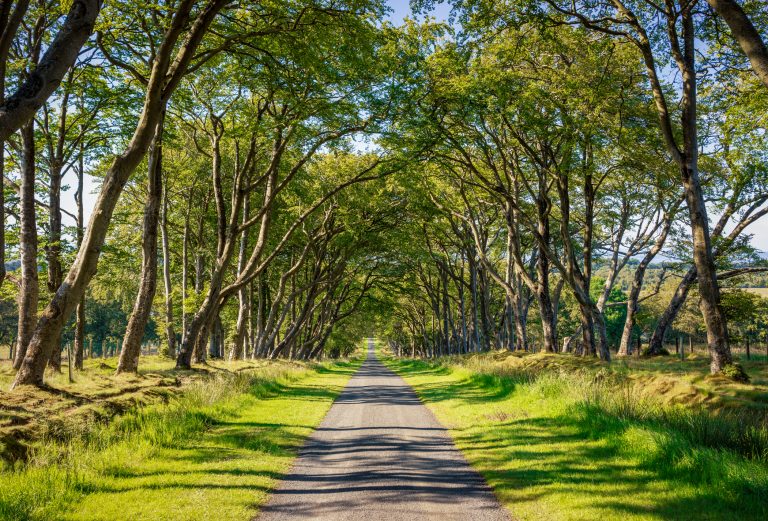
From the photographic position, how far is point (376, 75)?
16234mm

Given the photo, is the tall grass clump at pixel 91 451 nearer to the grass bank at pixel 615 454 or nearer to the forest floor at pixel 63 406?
the forest floor at pixel 63 406

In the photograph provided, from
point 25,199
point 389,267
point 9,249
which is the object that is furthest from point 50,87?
point 389,267

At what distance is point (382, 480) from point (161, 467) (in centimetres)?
318

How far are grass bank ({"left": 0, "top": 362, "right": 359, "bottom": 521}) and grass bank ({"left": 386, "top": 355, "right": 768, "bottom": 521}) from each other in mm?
3394

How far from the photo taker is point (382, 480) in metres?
6.76

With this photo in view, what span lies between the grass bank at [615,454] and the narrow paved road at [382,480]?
0.40 m

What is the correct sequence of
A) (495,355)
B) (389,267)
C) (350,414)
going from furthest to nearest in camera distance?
(389,267), (495,355), (350,414)

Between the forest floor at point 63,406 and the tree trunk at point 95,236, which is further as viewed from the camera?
the tree trunk at point 95,236

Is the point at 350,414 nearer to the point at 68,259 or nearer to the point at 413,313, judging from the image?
the point at 68,259

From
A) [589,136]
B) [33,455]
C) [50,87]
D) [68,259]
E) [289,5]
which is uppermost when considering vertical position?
[289,5]

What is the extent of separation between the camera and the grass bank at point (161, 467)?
5.32 m

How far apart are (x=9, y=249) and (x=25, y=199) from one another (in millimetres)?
9406

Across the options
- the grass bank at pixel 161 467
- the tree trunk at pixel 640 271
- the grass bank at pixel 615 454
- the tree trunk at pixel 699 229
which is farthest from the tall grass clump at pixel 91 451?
the tree trunk at pixel 640 271

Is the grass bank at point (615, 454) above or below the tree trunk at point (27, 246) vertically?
below
